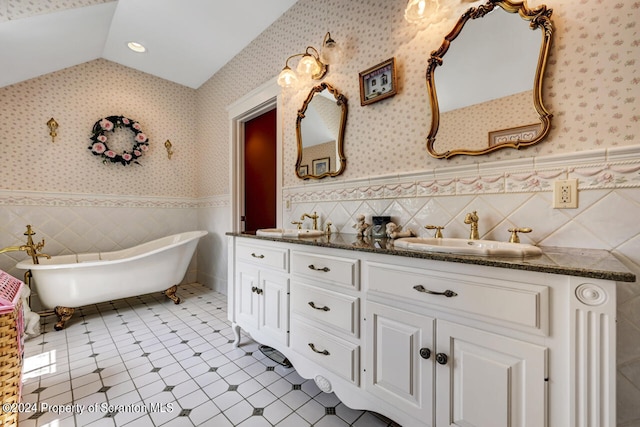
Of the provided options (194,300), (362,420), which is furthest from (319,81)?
(194,300)

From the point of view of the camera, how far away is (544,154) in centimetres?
114

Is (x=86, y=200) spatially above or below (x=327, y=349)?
above

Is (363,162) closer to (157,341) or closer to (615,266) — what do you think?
(615,266)

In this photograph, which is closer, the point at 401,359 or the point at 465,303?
the point at 465,303

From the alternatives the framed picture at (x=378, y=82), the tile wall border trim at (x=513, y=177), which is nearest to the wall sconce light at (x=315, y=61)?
the framed picture at (x=378, y=82)

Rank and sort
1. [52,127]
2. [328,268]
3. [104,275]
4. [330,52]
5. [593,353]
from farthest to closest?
[52,127] → [104,275] → [330,52] → [328,268] → [593,353]

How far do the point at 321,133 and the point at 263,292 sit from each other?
1270 millimetres

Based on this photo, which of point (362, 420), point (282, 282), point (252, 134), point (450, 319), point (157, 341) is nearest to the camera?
point (450, 319)

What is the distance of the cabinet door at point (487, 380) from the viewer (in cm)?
77

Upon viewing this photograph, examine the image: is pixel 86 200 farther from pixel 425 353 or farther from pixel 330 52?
pixel 425 353

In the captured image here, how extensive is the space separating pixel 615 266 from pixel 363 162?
4.32ft

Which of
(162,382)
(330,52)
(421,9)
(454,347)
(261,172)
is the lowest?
(162,382)

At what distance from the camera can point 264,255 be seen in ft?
5.46

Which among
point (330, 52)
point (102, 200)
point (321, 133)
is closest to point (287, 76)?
point (330, 52)
